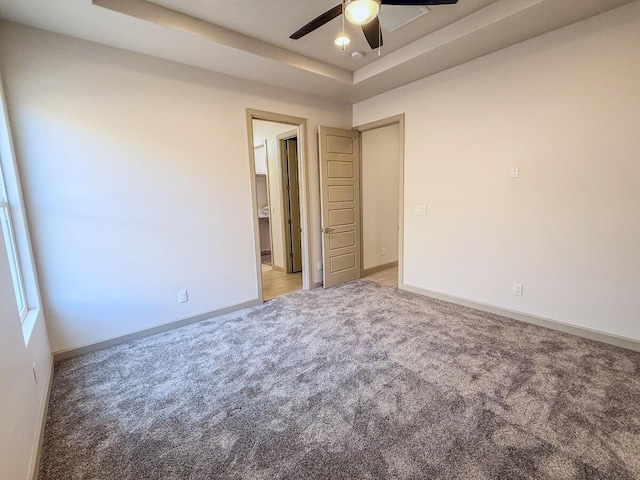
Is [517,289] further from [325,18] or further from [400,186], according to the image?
[325,18]

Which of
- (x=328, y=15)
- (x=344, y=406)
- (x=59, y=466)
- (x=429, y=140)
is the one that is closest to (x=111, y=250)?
(x=59, y=466)

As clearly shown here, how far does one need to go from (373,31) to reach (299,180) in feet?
7.25

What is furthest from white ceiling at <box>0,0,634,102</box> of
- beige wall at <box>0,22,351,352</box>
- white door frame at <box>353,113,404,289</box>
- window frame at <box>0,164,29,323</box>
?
window frame at <box>0,164,29,323</box>

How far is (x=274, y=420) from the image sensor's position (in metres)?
1.77

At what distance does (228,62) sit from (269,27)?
582 mm

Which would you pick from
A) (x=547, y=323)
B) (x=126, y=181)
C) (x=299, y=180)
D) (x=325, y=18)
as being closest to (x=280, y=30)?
(x=325, y=18)

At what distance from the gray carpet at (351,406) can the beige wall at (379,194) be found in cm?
229

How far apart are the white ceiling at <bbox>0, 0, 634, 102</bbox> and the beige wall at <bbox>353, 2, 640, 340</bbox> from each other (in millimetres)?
261

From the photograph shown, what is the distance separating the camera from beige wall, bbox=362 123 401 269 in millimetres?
4887

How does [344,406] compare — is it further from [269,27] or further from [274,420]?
[269,27]

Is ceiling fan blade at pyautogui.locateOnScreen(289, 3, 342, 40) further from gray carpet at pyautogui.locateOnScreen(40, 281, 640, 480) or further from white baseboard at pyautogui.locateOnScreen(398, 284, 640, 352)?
white baseboard at pyautogui.locateOnScreen(398, 284, 640, 352)

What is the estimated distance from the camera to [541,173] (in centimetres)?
278

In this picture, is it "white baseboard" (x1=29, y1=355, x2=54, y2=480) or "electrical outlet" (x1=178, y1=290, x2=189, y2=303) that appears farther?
"electrical outlet" (x1=178, y1=290, x2=189, y2=303)

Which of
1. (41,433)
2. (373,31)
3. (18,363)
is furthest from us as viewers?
(373,31)
